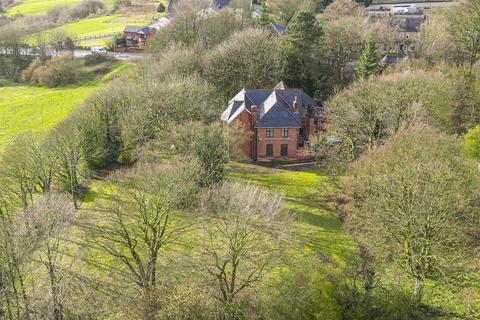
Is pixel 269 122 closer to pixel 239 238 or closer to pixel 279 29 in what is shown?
pixel 239 238

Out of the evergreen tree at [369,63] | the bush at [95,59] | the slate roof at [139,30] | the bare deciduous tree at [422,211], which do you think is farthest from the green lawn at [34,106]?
the bare deciduous tree at [422,211]

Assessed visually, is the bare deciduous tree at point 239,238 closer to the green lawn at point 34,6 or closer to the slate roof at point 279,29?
the slate roof at point 279,29

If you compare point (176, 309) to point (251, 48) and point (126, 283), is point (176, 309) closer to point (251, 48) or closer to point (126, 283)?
point (126, 283)

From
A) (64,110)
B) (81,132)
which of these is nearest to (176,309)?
(81,132)

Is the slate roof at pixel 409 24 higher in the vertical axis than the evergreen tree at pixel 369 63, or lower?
higher

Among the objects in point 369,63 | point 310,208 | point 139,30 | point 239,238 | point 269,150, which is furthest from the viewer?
point 139,30

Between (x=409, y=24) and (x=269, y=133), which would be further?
(x=409, y=24)

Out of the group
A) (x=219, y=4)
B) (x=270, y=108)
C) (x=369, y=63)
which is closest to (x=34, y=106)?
(x=270, y=108)
